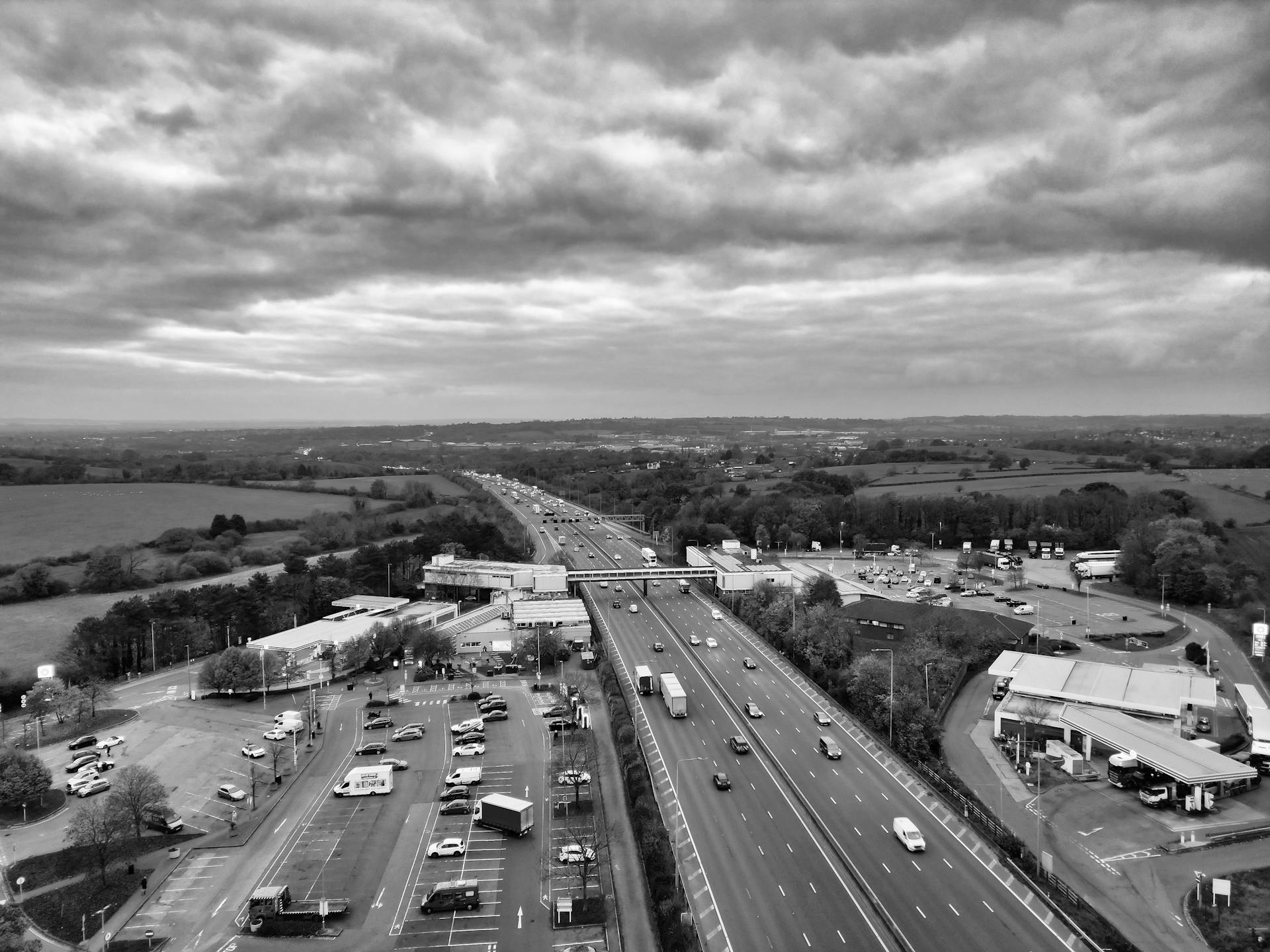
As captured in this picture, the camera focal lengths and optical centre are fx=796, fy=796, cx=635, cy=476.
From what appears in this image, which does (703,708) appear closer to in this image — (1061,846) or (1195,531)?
(1061,846)

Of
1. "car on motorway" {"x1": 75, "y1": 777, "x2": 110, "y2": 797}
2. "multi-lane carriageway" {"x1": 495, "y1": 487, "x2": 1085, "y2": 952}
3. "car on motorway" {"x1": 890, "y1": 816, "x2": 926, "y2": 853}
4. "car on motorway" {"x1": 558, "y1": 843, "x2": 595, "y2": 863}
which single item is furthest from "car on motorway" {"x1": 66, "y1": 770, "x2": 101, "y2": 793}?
"car on motorway" {"x1": 890, "y1": 816, "x2": 926, "y2": 853}

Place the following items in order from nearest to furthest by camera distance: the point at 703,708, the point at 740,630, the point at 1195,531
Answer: the point at 703,708 → the point at 740,630 → the point at 1195,531

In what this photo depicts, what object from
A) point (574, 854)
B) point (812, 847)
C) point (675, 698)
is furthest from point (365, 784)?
point (812, 847)

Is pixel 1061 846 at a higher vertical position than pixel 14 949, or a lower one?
lower

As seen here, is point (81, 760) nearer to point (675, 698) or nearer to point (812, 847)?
point (675, 698)

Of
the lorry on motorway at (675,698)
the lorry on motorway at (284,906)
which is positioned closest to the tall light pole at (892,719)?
the lorry on motorway at (675,698)

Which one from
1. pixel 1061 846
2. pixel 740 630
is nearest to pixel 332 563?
pixel 740 630
